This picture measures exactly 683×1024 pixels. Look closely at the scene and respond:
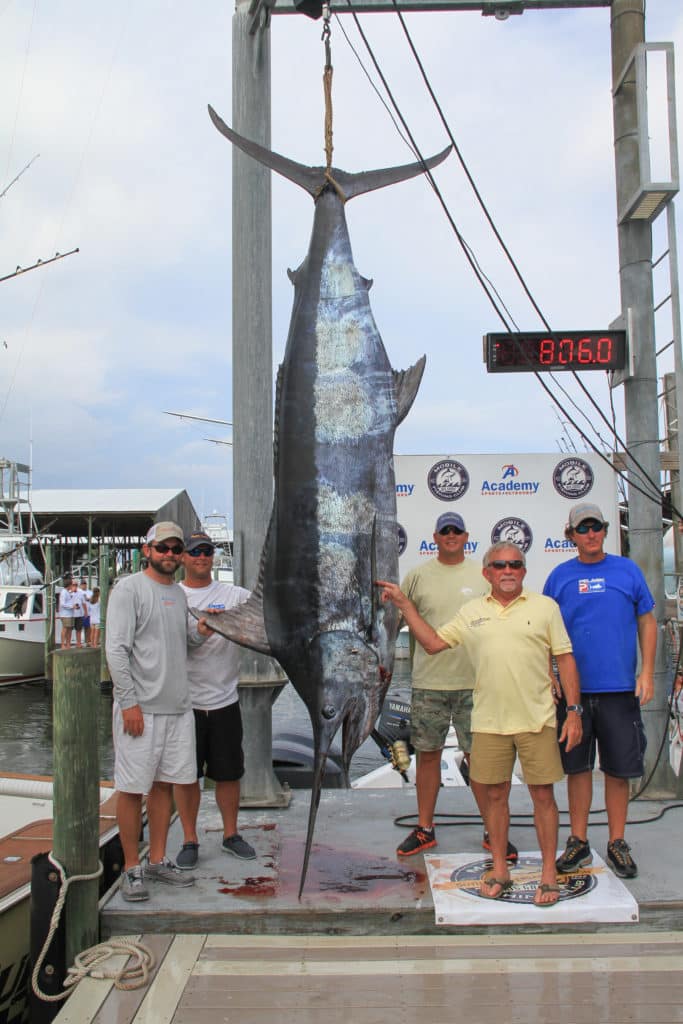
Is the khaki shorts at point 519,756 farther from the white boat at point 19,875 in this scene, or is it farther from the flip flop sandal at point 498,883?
the white boat at point 19,875

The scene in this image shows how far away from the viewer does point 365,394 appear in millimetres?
2588

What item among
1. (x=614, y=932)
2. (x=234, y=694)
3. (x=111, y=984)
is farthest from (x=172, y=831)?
(x=614, y=932)

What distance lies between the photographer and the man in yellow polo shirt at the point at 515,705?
2.68 metres

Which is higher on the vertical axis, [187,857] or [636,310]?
[636,310]

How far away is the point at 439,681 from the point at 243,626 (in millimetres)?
1005

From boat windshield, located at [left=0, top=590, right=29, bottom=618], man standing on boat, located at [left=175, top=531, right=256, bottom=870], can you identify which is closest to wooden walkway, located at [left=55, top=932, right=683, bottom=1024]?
man standing on boat, located at [left=175, top=531, right=256, bottom=870]

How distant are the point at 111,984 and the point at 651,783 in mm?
2702

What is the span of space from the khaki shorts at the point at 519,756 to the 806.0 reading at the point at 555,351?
2.25 metres

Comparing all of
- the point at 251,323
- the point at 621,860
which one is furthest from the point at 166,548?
the point at 621,860

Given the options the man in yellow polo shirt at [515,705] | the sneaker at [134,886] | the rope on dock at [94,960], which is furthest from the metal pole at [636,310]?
the rope on dock at [94,960]

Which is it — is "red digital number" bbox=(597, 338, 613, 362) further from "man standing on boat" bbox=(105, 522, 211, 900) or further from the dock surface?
"man standing on boat" bbox=(105, 522, 211, 900)

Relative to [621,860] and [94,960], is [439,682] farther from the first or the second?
[94,960]

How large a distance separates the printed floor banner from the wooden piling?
1.08 m

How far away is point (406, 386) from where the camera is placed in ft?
8.68
